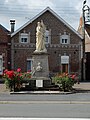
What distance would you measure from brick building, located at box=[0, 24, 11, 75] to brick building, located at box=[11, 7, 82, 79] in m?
0.55

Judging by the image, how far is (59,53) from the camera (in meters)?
46.5

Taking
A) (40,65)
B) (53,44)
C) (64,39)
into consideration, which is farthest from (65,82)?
(64,39)

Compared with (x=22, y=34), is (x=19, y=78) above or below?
below

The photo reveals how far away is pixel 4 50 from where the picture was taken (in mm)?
45531

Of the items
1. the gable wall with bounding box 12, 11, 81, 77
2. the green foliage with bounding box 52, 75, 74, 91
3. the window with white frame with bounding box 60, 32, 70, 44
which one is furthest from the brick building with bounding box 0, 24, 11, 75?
the green foliage with bounding box 52, 75, 74, 91

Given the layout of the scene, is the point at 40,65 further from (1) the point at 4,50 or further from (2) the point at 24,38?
(2) the point at 24,38

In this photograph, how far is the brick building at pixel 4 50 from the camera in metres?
45.3

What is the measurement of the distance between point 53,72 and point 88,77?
17.4 feet

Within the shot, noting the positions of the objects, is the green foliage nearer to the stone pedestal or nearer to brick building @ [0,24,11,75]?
the stone pedestal

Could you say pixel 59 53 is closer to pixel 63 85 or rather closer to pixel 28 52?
pixel 28 52

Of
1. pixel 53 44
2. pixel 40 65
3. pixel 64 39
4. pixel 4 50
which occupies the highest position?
pixel 64 39

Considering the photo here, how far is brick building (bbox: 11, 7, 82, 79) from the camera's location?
46312 millimetres

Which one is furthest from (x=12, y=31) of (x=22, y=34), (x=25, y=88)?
(x=25, y=88)

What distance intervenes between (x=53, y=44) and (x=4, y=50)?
21.8 ft
